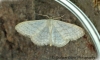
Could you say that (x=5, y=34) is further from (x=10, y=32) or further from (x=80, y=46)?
(x=80, y=46)

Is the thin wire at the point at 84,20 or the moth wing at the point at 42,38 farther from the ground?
the thin wire at the point at 84,20

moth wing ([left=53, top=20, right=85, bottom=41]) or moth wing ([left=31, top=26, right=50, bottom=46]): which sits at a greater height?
moth wing ([left=53, top=20, right=85, bottom=41])

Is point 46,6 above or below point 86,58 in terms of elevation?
above

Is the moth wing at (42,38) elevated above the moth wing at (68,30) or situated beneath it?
situated beneath

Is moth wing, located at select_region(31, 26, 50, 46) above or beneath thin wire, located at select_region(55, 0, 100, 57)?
beneath

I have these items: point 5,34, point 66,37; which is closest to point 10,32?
point 5,34
